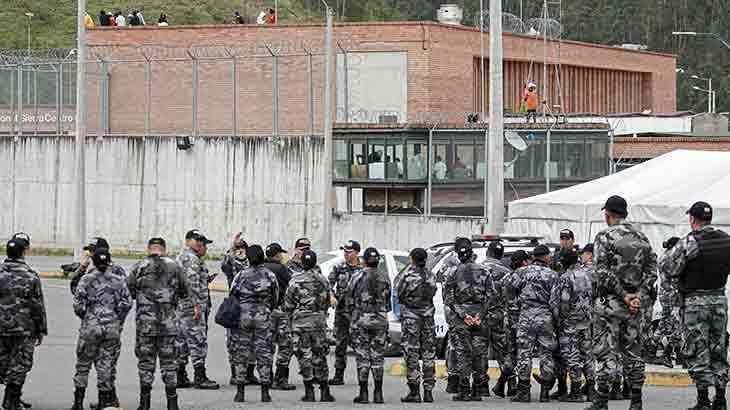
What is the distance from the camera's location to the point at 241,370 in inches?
610

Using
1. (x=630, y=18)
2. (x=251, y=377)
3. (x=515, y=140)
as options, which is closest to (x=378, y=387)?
(x=251, y=377)

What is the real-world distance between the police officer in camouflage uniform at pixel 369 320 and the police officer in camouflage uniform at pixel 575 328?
186 cm

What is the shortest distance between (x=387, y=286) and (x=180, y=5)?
78.9 m

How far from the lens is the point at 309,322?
15.8 m

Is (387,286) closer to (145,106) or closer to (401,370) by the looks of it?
(401,370)

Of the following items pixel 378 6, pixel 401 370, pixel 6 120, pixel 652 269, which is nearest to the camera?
pixel 652 269

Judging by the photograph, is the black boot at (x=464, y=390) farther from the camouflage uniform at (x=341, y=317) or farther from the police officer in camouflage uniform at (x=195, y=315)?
the police officer in camouflage uniform at (x=195, y=315)

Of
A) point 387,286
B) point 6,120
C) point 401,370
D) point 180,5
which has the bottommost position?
point 401,370

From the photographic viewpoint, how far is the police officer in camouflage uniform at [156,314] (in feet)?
47.2

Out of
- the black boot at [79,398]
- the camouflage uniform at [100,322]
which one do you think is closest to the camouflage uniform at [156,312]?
the camouflage uniform at [100,322]

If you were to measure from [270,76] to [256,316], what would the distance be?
110ft

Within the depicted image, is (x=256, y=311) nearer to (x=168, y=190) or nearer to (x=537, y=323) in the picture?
(x=537, y=323)

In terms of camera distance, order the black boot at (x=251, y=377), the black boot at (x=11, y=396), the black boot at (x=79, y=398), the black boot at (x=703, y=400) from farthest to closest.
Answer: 1. the black boot at (x=251, y=377)
2. the black boot at (x=11, y=396)
3. the black boot at (x=79, y=398)
4. the black boot at (x=703, y=400)

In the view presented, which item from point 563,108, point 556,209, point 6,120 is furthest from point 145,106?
point 556,209
